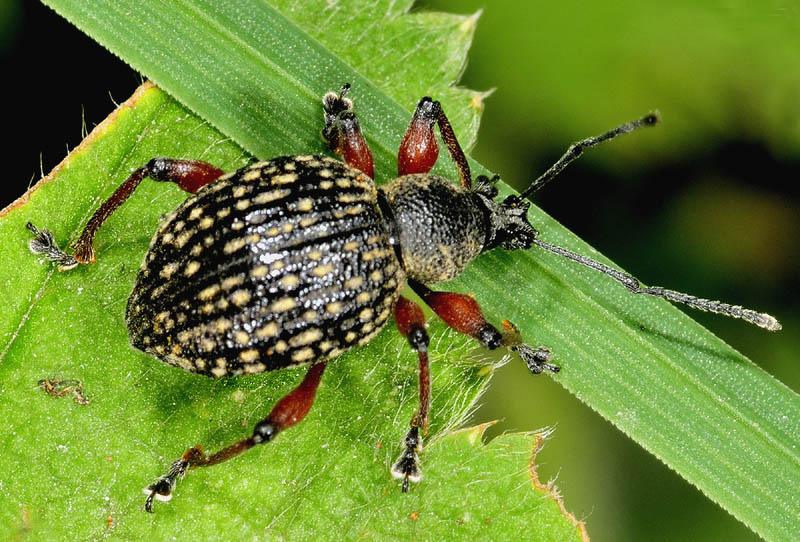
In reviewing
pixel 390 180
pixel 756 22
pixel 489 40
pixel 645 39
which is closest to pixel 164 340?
pixel 390 180

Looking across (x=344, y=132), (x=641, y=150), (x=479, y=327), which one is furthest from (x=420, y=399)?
(x=641, y=150)

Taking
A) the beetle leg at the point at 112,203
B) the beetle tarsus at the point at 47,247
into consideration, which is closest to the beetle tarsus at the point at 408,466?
the beetle leg at the point at 112,203

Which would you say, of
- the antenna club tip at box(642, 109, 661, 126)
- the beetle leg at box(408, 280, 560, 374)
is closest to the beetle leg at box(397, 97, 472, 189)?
the beetle leg at box(408, 280, 560, 374)

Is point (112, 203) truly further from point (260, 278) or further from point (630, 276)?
point (630, 276)

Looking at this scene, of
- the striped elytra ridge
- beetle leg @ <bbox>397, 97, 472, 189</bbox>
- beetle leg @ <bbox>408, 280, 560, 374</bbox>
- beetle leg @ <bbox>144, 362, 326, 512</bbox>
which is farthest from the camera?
beetle leg @ <bbox>397, 97, 472, 189</bbox>

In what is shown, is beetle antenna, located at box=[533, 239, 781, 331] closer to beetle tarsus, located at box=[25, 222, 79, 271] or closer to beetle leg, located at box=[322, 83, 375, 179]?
beetle leg, located at box=[322, 83, 375, 179]

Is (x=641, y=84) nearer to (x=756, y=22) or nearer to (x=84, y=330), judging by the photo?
(x=756, y=22)

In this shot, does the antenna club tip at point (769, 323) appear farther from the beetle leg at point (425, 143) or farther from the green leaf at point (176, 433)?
the beetle leg at point (425, 143)
